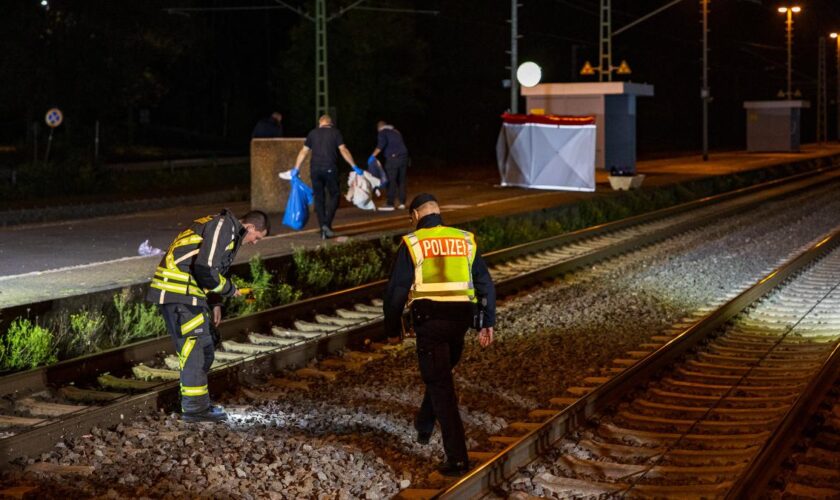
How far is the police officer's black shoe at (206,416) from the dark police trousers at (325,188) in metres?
9.27

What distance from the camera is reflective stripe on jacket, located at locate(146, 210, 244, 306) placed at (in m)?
8.27

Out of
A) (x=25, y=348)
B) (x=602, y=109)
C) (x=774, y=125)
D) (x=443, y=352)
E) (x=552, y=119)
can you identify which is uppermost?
(x=602, y=109)

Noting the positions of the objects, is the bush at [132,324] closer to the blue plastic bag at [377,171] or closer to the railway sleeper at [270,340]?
the railway sleeper at [270,340]

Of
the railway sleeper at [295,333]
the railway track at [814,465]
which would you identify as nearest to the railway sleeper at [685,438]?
the railway track at [814,465]

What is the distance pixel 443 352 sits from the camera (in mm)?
7230

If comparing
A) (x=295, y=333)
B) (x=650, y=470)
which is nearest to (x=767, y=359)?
(x=650, y=470)

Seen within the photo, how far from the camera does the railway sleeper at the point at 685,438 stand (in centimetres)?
839

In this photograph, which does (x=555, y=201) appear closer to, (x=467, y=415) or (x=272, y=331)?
(x=272, y=331)

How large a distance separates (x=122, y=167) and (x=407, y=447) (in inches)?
1193

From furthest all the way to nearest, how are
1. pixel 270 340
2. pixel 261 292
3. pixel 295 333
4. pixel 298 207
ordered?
pixel 298 207 → pixel 261 292 → pixel 295 333 → pixel 270 340

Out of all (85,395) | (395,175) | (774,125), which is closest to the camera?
(85,395)

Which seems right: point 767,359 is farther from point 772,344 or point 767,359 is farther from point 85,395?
point 85,395

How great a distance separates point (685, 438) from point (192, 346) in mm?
3495

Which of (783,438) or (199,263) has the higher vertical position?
(199,263)
